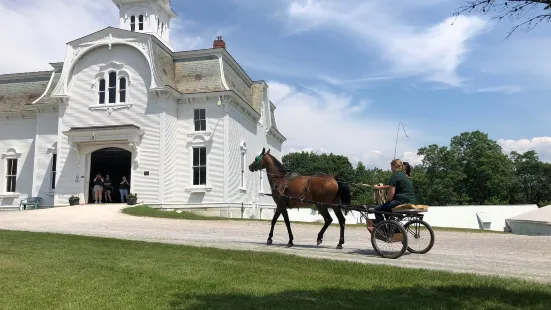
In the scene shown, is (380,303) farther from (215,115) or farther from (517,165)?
(517,165)

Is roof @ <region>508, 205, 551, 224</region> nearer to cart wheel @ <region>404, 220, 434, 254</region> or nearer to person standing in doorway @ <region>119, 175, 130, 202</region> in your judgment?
cart wheel @ <region>404, 220, 434, 254</region>

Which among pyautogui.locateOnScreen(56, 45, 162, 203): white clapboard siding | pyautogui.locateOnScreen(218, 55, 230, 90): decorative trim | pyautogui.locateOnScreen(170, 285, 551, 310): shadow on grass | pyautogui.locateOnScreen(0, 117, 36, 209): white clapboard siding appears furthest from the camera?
pyautogui.locateOnScreen(0, 117, 36, 209): white clapboard siding

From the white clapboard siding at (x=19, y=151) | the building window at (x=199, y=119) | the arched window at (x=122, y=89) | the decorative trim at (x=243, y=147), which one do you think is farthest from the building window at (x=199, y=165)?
the white clapboard siding at (x=19, y=151)

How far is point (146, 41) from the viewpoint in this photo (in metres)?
26.5

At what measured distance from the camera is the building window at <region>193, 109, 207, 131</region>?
27266mm

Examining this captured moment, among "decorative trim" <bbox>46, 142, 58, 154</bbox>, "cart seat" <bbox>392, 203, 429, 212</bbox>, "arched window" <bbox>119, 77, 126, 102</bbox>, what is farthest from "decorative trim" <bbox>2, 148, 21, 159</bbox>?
"cart seat" <bbox>392, 203, 429, 212</bbox>

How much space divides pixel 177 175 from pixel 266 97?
464 inches

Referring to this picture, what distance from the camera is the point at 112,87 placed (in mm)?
27172

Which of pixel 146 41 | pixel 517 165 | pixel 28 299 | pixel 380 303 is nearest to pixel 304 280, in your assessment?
pixel 380 303

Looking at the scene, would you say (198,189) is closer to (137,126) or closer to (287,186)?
(137,126)

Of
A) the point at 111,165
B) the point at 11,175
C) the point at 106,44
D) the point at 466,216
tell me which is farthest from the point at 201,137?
the point at 466,216

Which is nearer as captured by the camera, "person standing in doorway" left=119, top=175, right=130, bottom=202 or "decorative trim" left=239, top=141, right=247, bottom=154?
"person standing in doorway" left=119, top=175, right=130, bottom=202

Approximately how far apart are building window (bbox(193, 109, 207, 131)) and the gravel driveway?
6.35 meters

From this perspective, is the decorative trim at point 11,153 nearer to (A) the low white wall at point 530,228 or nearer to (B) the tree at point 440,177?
(A) the low white wall at point 530,228
